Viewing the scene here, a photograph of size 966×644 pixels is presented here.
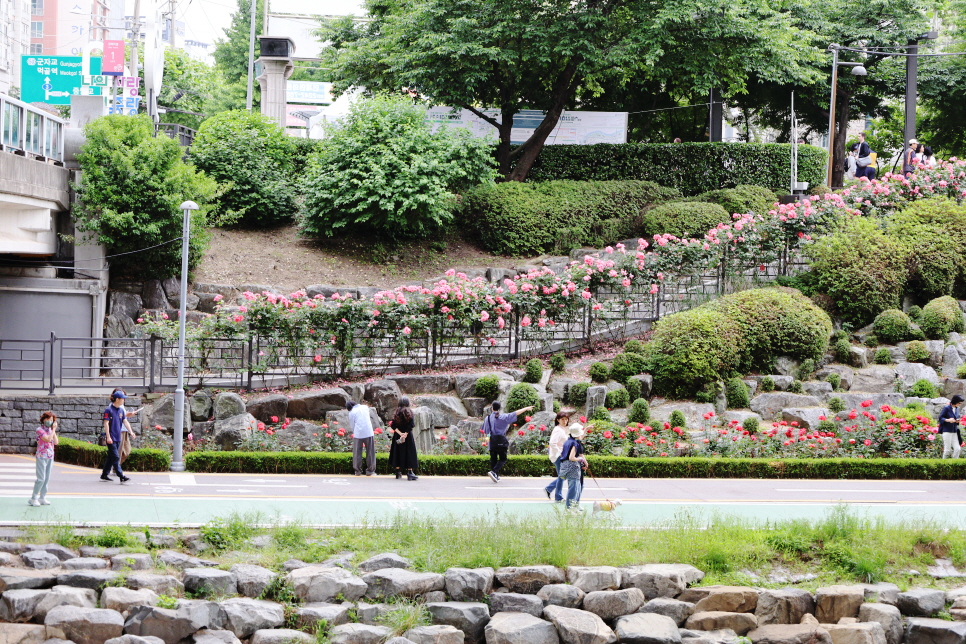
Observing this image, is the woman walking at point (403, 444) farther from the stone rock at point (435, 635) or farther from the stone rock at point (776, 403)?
the stone rock at point (776, 403)

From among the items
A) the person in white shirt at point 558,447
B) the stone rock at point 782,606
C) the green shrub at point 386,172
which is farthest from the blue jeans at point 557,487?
the green shrub at point 386,172

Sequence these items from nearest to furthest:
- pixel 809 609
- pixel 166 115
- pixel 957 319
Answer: pixel 809 609 < pixel 957 319 < pixel 166 115

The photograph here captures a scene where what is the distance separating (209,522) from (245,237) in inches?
720

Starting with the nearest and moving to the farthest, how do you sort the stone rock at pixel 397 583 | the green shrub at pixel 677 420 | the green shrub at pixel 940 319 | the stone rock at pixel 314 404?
the stone rock at pixel 397 583 < the green shrub at pixel 677 420 < the stone rock at pixel 314 404 < the green shrub at pixel 940 319

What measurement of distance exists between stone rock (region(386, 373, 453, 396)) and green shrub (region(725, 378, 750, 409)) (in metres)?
6.45

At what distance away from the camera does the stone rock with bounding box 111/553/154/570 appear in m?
12.2

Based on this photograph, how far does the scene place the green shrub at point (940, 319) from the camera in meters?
24.2

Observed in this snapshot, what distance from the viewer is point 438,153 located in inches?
1157

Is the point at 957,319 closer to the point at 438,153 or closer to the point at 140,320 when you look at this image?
the point at 438,153

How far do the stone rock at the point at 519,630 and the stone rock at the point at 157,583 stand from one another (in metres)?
3.90

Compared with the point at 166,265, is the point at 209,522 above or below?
below

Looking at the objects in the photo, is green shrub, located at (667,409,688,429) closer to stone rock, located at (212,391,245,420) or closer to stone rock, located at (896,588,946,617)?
stone rock, located at (896,588,946,617)

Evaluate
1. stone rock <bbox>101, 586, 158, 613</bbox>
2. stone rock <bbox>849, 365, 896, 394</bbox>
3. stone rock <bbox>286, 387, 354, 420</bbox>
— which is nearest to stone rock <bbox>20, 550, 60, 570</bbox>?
stone rock <bbox>101, 586, 158, 613</bbox>

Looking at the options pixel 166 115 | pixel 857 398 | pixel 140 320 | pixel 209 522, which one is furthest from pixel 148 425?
pixel 166 115
